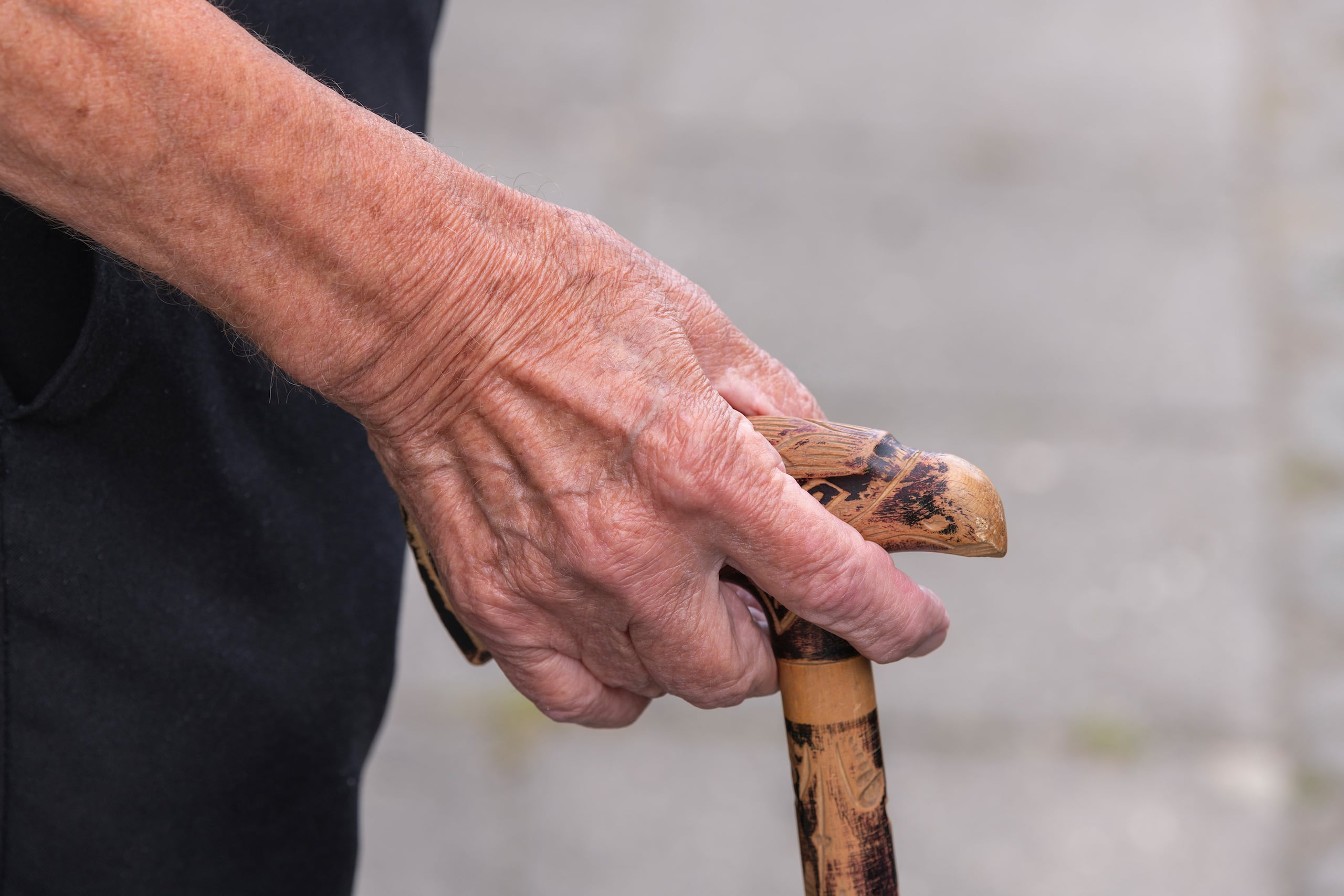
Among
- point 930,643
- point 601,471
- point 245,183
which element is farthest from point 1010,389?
point 245,183

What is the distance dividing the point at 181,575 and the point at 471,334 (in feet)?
Answer: 1.46

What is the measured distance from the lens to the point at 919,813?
240 cm

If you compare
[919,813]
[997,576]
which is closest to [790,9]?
[997,576]

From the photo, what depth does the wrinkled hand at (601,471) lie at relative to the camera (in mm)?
900

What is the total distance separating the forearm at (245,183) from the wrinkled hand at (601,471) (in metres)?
0.03

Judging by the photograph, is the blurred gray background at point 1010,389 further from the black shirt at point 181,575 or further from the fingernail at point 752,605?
the fingernail at point 752,605

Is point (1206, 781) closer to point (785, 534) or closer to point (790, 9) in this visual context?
point (785, 534)

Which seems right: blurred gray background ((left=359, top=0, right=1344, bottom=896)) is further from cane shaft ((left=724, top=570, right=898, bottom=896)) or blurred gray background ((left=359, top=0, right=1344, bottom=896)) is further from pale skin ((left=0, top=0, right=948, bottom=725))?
pale skin ((left=0, top=0, right=948, bottom=725))

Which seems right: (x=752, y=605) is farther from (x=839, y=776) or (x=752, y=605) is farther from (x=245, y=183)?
(x=245, y=183)

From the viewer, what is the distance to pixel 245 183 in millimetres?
823

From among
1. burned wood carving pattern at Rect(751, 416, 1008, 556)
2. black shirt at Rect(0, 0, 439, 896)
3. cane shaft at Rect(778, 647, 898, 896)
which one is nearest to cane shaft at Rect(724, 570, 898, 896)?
cane shaft at Rect(778, 647, 898, 896)

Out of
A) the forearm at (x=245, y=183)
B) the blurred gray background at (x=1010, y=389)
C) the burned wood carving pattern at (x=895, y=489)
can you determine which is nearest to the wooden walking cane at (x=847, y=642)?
the burned wood carving pattern at (x=895, y=489)

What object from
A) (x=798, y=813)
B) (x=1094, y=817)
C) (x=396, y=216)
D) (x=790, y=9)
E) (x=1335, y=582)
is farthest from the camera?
(x=790, y=9)

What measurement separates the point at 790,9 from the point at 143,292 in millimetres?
4079
